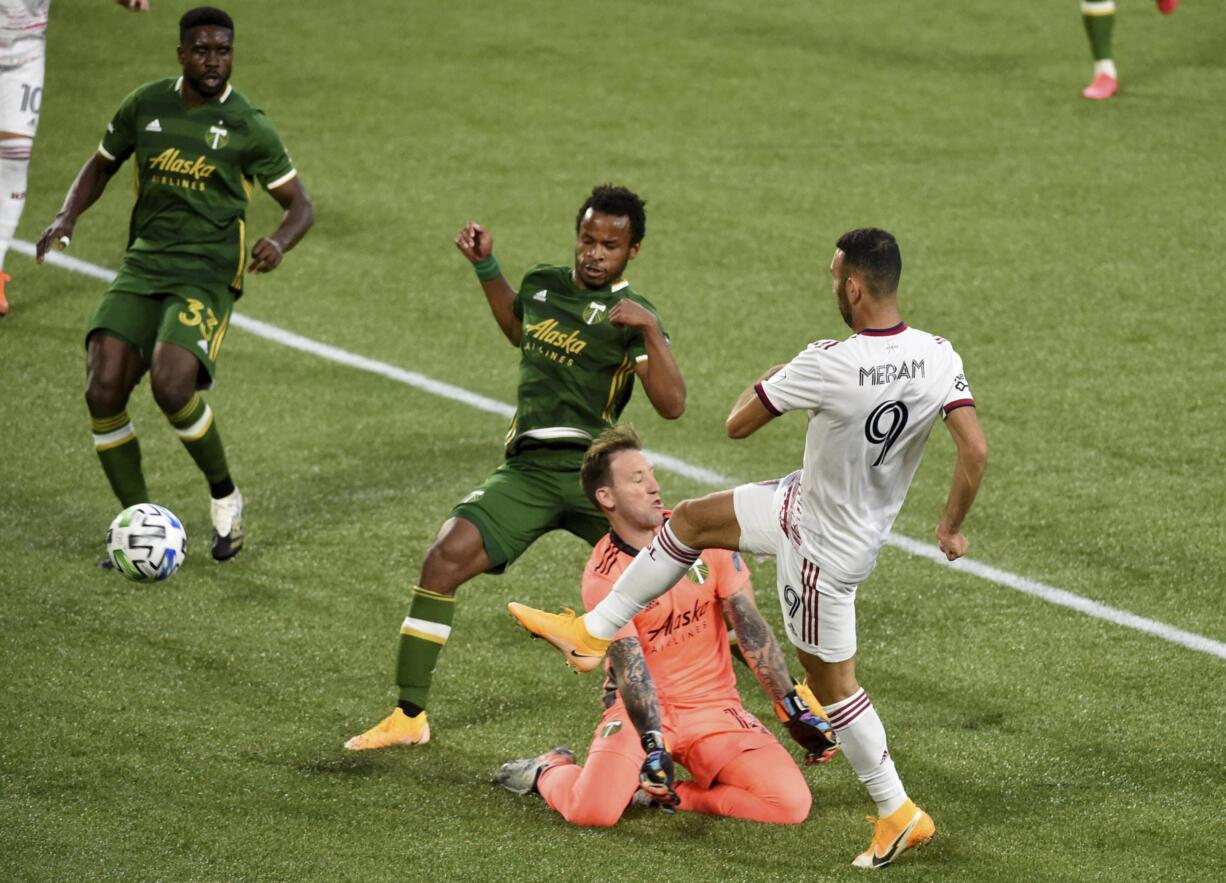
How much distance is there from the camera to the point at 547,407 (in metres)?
7.07

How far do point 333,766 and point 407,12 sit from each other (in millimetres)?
12561

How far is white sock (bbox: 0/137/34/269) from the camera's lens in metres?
10.2

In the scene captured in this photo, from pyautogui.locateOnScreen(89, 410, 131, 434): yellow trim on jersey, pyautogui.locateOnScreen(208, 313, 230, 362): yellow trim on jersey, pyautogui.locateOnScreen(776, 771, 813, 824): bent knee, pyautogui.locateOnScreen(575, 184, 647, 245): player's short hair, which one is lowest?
pyautogui.locateOnScreen(776, 771, 813, 824): bent knee

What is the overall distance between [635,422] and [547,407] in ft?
11.4

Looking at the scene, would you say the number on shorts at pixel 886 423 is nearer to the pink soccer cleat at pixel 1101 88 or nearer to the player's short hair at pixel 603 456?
the player's short hair at pixel 603 456

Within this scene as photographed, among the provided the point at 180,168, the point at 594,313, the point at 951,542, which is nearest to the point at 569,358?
the point at 594,313

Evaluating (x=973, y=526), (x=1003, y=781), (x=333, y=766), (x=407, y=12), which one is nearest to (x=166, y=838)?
(x=333, y=766)

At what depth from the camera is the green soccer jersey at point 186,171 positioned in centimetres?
825

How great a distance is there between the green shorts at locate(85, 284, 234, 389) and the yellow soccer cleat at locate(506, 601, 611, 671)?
278 cm

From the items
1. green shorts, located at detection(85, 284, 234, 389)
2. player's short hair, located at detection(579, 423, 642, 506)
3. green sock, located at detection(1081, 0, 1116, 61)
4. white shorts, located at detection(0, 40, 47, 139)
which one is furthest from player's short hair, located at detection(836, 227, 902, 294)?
green sock, located at detection(1081, 0, 1116, 61)

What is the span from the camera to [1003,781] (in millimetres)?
6488

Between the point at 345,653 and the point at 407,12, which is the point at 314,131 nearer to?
the point at 407,12

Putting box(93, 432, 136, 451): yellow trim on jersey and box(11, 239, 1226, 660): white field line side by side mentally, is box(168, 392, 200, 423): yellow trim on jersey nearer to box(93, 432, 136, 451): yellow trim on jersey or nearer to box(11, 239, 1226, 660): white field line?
box(93, 432, 136, 451): yellow trim on jersey

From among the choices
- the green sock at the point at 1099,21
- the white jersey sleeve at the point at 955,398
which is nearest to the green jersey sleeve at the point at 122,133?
the white jersey sleeve at the point at 955,398
